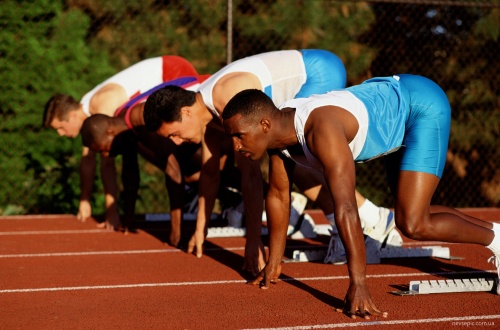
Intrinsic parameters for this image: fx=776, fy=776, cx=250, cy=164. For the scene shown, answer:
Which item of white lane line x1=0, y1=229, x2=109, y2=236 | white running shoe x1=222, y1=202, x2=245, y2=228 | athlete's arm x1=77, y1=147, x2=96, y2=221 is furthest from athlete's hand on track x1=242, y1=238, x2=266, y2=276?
athlete's arm x1=77, y1=147, x2=96, y2=221

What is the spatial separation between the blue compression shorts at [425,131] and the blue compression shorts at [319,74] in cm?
148

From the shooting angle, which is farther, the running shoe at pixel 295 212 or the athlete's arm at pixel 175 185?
the running shoe at pixel 295 212

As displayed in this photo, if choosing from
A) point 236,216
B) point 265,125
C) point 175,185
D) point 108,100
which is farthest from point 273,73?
point 108,100

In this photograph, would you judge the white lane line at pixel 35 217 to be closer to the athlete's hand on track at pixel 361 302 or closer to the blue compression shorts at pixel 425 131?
the blue compression shorts at pixel 425 131

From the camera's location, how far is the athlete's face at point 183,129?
18.1ft

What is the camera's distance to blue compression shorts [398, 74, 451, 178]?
449 centimetres

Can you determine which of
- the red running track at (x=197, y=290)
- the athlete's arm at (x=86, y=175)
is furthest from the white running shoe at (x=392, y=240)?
the athlete's arm at (x=86, y=175)

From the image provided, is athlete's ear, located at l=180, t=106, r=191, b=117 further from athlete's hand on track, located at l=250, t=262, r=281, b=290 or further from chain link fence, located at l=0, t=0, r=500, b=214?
chain link fence, located at l=0, t=0, r=500, b=214

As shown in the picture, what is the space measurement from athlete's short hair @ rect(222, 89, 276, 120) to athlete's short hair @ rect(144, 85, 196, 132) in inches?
48.4

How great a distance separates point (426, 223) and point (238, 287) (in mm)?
1255

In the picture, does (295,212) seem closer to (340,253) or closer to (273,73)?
(340,253)

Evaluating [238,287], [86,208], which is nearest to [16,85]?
[86,208]

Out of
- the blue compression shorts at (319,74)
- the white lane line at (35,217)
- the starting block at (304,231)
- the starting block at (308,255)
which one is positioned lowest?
the white lane line at (35,217)

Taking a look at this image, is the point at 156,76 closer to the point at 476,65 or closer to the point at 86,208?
the point at 86,208
